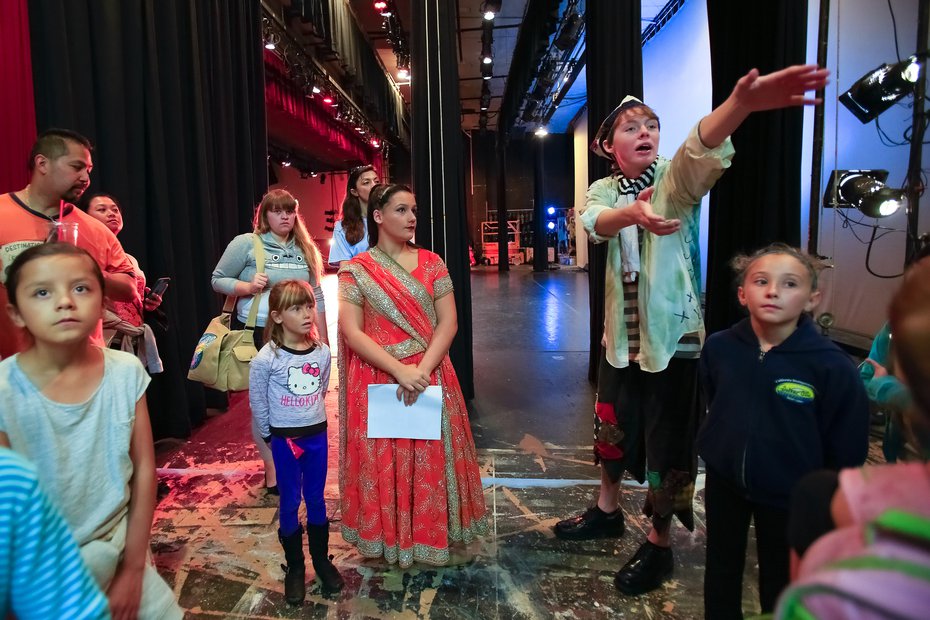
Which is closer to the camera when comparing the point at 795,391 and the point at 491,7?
the point at 795,391

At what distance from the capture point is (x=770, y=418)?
3.97ft

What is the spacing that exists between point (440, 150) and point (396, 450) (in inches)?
93.8

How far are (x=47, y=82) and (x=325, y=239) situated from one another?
15988 mm

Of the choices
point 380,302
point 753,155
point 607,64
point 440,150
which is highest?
point 607,64

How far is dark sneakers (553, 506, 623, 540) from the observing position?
207cm

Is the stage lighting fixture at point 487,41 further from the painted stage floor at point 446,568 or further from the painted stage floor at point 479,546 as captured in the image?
the painted stage floor at point 446,568

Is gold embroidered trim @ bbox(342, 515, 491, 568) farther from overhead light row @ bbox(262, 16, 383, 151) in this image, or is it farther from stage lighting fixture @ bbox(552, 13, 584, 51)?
stage lighting fixture @ bbox(552, 13, 584, 51)

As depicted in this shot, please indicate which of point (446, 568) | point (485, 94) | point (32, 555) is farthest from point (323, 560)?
point (485, 94)

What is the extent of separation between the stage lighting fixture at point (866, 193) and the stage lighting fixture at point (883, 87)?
1.19ft

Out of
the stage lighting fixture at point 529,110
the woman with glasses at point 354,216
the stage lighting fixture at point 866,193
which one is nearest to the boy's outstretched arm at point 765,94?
the woman with glasses at point 354,216

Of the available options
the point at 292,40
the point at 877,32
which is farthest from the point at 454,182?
the point at 292,40

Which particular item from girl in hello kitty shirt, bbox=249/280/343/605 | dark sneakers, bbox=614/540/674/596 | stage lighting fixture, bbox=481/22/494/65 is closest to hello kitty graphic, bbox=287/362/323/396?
girl in hello kitty shirt, bbox=249/280/343/605

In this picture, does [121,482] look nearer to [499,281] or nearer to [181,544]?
[181,544]

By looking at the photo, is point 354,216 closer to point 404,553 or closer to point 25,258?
point 404,553
